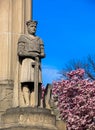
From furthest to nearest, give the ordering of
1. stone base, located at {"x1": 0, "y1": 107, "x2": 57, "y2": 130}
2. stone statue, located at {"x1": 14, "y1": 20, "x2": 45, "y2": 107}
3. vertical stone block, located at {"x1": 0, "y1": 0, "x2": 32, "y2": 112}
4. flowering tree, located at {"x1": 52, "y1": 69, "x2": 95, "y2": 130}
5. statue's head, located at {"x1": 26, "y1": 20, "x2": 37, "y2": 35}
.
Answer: flowering tree, located at {"x1": 52, "y1": 69, "x2": 95, "y2": 130} < vertical stone block, located at {"x1": 0, "y1": 0, "x2": 32, "y2": 112} < statue's head, located at {"x1": 26, "y1": 20, "x2": 37, "y2": 35} < stone statue, located at {"x1": 14, "y1": 20, "x2": 45, "y2": 107} < stone base, located at {"x1": 0, "y1": 107, "x2": 57, "y2": 130}

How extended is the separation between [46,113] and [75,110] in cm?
1927

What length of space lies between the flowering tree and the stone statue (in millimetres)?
16060

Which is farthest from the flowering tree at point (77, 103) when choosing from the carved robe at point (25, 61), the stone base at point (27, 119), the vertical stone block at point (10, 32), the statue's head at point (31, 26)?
the stone base at point (27, 119)

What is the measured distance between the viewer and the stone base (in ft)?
65.9

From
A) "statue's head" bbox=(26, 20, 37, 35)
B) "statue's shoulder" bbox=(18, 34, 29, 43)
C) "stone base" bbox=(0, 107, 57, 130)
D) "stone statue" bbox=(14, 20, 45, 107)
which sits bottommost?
"stone base" bbox=(0, 107, 57, 130)

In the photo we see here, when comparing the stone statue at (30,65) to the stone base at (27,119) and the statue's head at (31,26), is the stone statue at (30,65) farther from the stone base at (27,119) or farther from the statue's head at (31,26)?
the stone base at (27,119)

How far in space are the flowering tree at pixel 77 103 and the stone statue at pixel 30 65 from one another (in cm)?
1606

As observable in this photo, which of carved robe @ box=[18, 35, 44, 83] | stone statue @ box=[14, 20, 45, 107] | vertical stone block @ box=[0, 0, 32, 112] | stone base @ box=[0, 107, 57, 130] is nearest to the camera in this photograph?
stone base @ box=[0, 107, 57, 130]

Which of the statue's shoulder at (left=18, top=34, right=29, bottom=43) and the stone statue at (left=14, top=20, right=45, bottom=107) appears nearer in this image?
the stone statue at (left=14, top=20, right=45, bottom=107)

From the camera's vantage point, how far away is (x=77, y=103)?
39781 mm

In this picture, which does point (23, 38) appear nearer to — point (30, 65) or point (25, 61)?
point (25, 61)

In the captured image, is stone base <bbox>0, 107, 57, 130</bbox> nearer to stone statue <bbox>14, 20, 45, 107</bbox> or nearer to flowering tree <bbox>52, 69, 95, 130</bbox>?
stone statue <bbox>14, 20, 45, 107</bbox>

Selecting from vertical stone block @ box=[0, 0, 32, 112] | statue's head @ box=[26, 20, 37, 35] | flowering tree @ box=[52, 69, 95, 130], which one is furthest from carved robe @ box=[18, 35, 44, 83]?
flowering tree @ box=[52, 69, 95, 130]

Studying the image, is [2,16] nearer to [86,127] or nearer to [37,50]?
[37,50]
